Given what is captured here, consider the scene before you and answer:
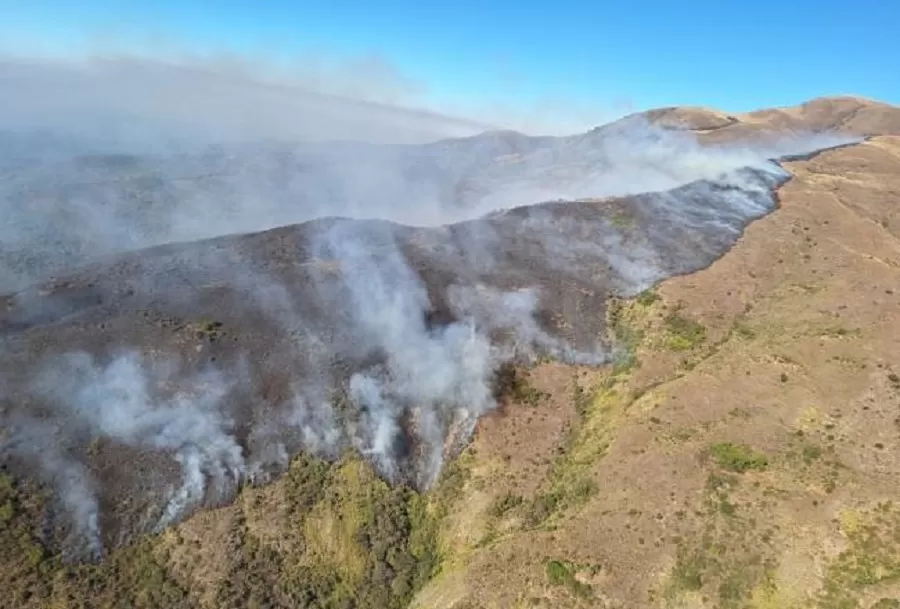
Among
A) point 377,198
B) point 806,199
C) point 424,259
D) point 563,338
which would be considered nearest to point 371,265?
point 424,259

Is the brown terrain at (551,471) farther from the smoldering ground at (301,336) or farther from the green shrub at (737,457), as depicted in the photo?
the smoldering ground at (301,336)

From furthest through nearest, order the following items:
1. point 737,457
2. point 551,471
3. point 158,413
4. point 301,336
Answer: point 301,336, point 551,471, point 158,413, point 737,457

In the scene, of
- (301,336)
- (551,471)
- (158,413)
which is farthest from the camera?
(301,336)

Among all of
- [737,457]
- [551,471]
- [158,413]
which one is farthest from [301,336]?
[737,457]

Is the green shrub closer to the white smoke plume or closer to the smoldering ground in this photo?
the smoldering ground

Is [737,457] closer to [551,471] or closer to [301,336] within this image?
[551,471]

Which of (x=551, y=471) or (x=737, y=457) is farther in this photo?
(x=551, y=471)
